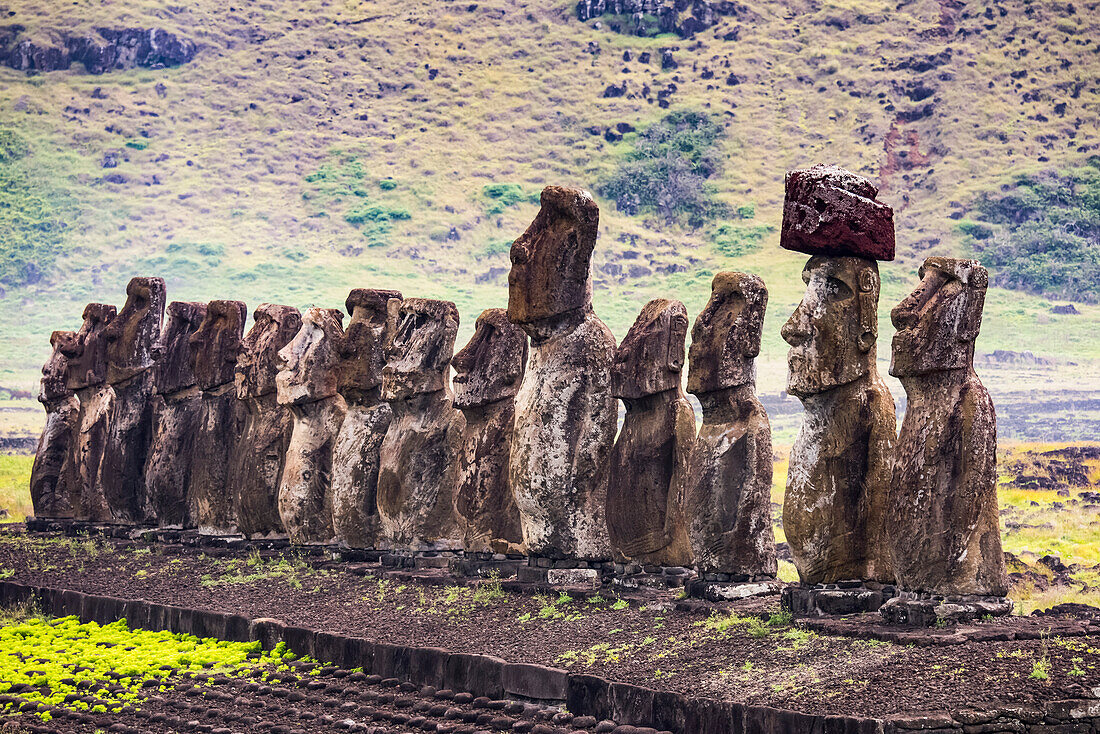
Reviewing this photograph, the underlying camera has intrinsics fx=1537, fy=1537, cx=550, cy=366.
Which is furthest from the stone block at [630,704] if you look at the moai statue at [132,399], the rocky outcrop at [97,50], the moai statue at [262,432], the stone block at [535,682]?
the rocky outcrop at [97,50]

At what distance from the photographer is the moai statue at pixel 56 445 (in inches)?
789

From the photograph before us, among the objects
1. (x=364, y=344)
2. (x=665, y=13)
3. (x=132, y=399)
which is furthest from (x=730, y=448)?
(x=665, y=13)

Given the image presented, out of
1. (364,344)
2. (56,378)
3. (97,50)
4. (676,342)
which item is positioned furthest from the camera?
(97,50)

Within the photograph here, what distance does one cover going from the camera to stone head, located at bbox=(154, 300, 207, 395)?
1831cm

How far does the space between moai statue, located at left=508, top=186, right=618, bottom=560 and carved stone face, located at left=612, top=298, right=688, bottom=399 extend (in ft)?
0.99

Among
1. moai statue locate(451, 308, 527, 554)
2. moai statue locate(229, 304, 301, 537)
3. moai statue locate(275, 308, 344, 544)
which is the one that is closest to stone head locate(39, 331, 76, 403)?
moai statue locate(229, 304, 301, 537)

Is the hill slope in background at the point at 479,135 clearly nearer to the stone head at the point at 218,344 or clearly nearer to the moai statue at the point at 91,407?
the moai statue at the point at 91,407

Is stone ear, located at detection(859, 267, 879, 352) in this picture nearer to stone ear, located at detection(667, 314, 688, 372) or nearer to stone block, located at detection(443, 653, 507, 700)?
stone ear, located at detection(667, 314, 688, 372)

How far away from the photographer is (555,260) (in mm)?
12930

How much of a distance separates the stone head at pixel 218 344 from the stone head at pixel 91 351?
208cm

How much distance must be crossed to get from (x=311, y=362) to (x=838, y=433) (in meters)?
7.19

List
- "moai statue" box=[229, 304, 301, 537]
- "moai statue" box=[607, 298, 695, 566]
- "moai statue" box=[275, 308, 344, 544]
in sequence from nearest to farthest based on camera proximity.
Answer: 1. "moai statue" box=[607, 298, 695, 566]
2. "moai statue" box=[275, 308, 344, 544]
3. "moai statue" box=[229, 304, 301, 537]

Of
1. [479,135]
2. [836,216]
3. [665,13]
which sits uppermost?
[665,13]

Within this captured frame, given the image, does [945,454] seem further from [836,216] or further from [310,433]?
[310,433]
